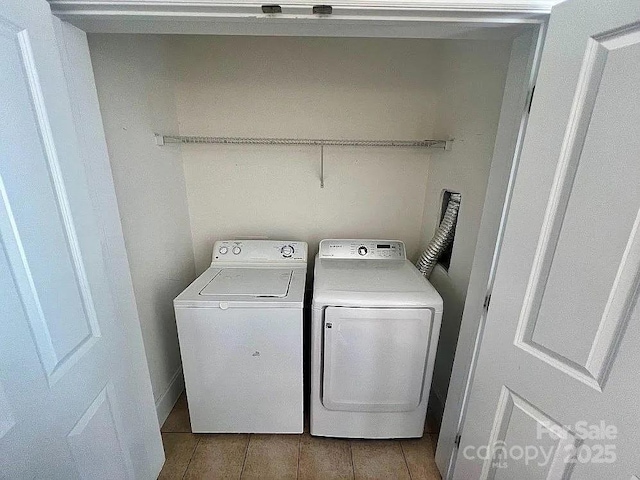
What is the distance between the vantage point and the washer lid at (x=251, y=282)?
1.55 metres

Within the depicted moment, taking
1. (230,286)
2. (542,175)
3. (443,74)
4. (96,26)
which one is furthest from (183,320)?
(443,74)

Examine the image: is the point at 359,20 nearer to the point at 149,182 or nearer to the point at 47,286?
the point at 47,286

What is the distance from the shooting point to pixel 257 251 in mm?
1995

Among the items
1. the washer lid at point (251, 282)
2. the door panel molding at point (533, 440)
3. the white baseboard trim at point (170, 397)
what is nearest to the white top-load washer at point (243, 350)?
the washer lid at point (251, 282)

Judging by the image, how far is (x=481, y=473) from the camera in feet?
3.88

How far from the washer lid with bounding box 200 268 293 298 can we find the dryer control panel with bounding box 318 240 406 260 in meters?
0.32

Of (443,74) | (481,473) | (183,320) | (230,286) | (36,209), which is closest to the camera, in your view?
(36,209)

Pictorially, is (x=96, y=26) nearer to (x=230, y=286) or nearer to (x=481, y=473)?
(x=230, y=286)

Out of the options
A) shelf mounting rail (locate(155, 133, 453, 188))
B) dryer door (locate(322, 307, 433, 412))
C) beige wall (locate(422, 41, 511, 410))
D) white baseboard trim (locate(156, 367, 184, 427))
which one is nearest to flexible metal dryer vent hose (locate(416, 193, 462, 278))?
beige wall (locate(422, 41, 511, 410))

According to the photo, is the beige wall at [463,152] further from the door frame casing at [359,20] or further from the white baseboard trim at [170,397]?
the white baseboard trim at [170,397]

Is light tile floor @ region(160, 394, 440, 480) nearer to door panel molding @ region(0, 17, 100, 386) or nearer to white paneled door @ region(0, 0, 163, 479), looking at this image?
white paneled door @ region(0, 0, 163, 479)

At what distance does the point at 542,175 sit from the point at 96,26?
150 cm

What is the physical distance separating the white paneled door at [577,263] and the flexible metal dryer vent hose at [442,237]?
0.81 meters

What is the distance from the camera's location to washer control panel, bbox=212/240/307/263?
77.8 inches
